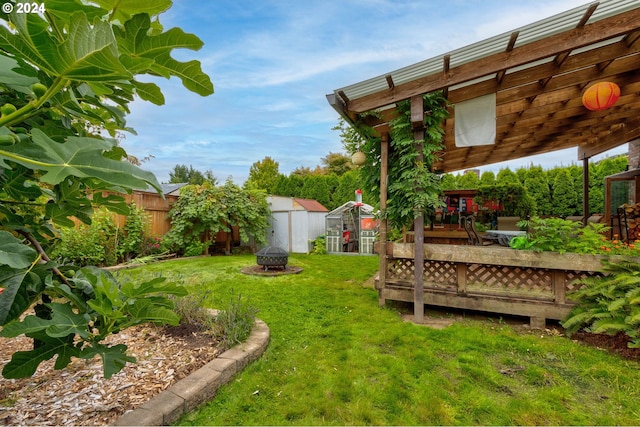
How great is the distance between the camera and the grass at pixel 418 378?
213 cm

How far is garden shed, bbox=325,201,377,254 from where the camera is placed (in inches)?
415

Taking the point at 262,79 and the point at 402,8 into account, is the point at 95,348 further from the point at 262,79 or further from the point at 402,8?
the point at 262,79

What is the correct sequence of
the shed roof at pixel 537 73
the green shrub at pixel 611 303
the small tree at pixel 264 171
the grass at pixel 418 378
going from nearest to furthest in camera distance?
the grass at pixel 418 378 < the green shrub at pixel 611 303 < the shed roof at pixel 537 73 < the small tree at pixel 264 171

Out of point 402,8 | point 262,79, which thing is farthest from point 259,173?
point 402,8

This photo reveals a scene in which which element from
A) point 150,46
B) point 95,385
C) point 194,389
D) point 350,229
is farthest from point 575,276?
point 350,229

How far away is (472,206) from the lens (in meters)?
8.99

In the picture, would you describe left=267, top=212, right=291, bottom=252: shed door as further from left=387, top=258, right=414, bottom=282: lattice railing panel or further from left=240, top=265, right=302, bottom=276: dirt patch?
left=387, top=258, right=414, bottom=282: lattice railing panel

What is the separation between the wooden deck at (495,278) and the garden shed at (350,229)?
19.0 feet

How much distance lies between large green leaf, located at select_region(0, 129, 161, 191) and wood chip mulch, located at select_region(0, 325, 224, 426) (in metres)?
1.93

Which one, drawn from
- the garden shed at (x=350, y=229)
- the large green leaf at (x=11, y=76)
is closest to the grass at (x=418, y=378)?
the large green leaf at (x=11, y=76)

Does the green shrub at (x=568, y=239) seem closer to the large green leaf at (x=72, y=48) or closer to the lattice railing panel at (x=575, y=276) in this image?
the lattice railing panel at (x=575, y=276)

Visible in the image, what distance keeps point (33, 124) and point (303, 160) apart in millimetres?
24748

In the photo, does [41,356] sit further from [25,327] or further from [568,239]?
[568,239]

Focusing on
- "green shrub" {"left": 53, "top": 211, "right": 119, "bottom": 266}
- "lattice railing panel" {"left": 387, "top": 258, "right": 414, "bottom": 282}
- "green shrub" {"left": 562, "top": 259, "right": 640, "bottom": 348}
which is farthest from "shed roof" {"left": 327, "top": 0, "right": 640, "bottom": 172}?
"green shrub" {"left": 53, "top": 211, "right": 119, "bottom": 266}
